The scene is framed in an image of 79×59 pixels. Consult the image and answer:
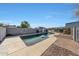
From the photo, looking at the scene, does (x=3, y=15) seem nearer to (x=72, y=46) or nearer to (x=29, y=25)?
(x=29, y=25)

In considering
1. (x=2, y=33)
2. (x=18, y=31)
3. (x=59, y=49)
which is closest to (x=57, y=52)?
(x=59, y=49)

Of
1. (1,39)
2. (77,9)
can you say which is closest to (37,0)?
A: (77,9)

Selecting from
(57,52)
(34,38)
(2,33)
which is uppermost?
(2,33)

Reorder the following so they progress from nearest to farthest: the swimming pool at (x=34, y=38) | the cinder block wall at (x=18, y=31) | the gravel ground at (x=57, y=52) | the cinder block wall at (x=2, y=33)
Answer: the gravel ground at (x=57, y=52)
the cinder block wall at (x=2, y=33)
the cinder block wall at (x=18, y=31)
the swimming pool at (x=34, y=38)

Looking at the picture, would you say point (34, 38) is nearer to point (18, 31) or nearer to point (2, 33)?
point (18, 31)

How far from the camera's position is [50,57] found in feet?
17.2

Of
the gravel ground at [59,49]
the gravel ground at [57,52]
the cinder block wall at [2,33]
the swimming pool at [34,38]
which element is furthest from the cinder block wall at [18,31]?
the gravel ground at [57,52]

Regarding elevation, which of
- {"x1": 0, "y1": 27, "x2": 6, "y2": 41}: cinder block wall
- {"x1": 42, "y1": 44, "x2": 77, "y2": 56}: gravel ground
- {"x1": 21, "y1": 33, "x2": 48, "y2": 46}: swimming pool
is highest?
{"x1": 0, "y1": 27, "x2": 6, "y2": 41}: cinder block wall

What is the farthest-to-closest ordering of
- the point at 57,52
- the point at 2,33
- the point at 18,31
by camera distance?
the point at 18,31, the point at 2,33, the point at 57,52

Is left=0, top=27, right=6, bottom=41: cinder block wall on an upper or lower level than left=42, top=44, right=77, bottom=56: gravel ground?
upper

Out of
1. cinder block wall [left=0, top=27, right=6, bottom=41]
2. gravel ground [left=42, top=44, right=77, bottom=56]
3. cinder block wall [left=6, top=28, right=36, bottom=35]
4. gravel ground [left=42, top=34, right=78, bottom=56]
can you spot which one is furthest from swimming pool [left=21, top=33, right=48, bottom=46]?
gravel ground [left=42, top=44, right=77, bottom=56]

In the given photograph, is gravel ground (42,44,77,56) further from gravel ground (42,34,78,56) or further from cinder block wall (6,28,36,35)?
cinder block wall (6,28,36,35)

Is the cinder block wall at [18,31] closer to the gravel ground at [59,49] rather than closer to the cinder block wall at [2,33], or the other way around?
the cinder block wall at [2,33]

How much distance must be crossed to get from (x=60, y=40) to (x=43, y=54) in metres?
1.92
